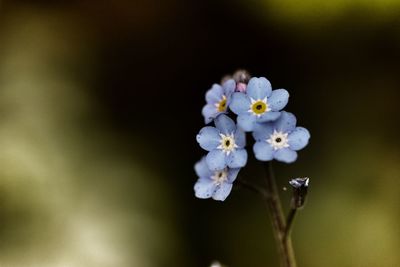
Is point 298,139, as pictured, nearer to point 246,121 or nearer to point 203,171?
point 246,121

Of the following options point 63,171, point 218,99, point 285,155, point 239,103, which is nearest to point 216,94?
point 218,99

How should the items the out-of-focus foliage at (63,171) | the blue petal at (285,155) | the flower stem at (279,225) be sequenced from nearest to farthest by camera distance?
the blue petal at (285,155)
the flower stem at (279,225)
the out-of-focus foliage at (63,171)

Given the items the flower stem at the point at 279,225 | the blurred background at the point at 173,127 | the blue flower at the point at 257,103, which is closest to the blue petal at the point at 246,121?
the blue flower at the point at 257,103

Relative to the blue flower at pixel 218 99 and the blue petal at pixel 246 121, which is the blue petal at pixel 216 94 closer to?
the blue flower at pixel 218 99

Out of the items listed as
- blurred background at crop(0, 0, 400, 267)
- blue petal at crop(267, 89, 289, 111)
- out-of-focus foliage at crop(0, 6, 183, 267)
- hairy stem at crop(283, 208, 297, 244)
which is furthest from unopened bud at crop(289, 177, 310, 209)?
out-of-focus foliage at crop(0, 6, 183, 267)

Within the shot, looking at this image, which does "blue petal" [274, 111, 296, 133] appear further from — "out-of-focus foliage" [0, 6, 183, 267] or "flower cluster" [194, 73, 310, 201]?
"out-of-focus foliage" [0, 6, 183, 267]
